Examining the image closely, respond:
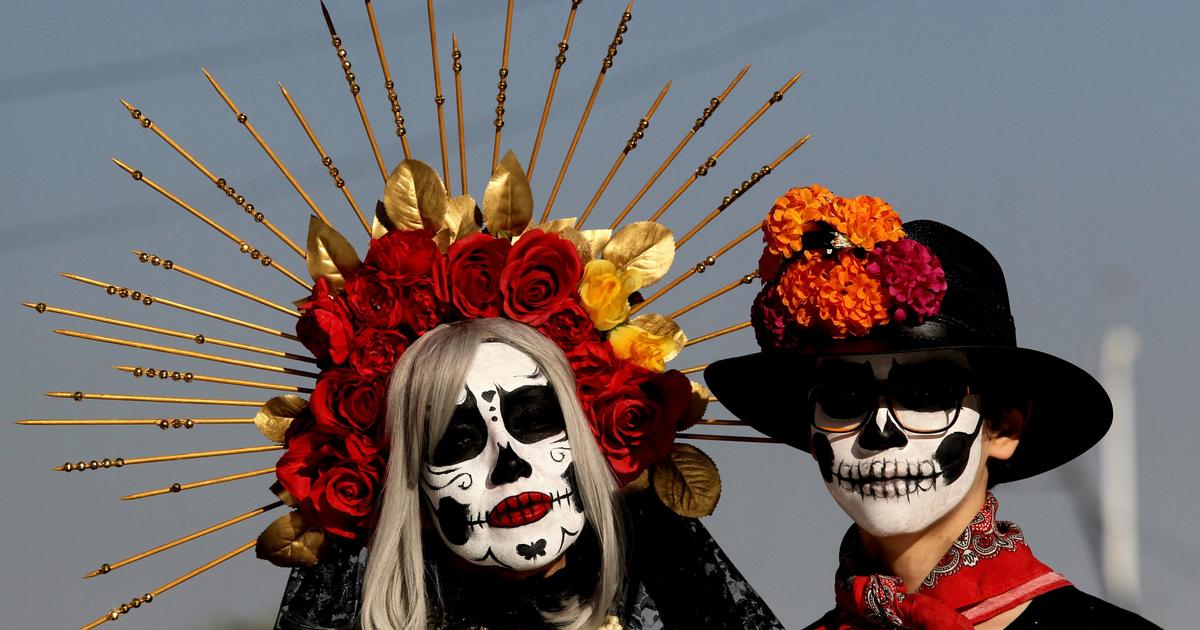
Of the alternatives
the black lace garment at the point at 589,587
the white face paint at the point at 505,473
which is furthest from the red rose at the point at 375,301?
the black lace garment at the point at 589,587

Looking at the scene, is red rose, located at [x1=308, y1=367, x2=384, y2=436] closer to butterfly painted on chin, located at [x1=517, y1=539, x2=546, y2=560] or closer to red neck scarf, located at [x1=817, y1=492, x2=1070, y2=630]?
butterfly painted on chin, located at [x1=517, y1=539, x2=546, y2=560]

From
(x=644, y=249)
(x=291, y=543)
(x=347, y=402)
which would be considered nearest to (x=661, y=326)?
(x=644, y=249)

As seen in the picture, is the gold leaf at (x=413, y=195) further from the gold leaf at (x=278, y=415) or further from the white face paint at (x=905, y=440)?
the white face paint at (x=905, y=440)

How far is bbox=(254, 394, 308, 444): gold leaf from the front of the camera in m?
5.98

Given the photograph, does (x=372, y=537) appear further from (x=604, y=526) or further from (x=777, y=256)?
(x=777, y=256)

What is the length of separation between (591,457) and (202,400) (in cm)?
127

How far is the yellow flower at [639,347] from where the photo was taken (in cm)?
588

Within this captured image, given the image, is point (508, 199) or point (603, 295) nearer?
point (603, 295)

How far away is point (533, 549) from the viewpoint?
18.2ft

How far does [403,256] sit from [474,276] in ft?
0.74

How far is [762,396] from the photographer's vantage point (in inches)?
224

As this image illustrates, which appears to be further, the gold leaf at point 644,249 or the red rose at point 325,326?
the gold leaf at point 644,249

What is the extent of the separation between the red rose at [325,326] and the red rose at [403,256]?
170 millimetres

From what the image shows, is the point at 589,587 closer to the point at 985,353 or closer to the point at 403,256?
the point at 403,256
